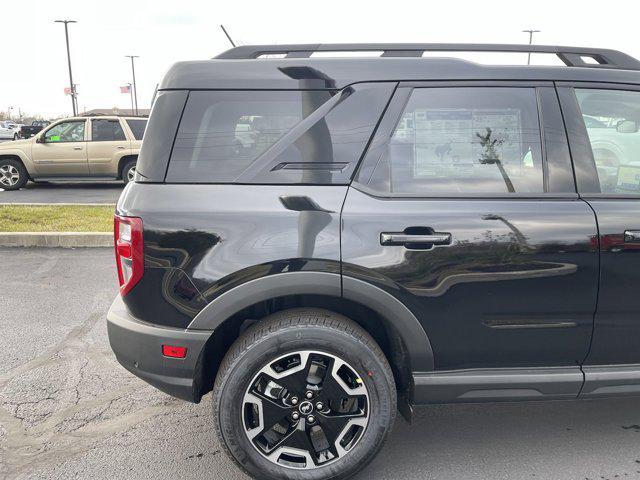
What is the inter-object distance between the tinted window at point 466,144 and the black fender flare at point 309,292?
19.7 inches

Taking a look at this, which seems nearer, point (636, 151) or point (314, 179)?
point (314, 179)

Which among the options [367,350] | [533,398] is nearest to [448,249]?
[367,350]

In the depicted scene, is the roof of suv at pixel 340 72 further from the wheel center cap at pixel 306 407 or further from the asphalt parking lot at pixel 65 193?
the asphalt parking lot at pixel 65 193

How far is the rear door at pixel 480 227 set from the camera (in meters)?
2.37

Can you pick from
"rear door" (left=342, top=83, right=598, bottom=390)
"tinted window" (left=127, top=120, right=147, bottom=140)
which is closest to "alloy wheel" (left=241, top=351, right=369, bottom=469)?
"rear door" (left=342, top=83, right=598, bottom=390)

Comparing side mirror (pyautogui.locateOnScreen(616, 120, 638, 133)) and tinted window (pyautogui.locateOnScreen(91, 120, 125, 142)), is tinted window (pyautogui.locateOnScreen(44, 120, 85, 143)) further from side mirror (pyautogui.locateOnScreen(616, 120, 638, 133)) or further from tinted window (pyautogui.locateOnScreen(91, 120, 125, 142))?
side mirror (pyautogui.locateOnScreen(616, 120, 638, 133))

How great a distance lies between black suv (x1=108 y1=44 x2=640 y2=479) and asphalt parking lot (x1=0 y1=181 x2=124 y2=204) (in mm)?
8926

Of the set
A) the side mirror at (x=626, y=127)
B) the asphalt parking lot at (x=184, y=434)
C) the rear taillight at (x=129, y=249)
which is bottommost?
the asphalt parking lot at (x=184, y=434)

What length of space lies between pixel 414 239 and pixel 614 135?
1.19 meters

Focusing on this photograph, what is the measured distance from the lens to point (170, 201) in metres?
2.40

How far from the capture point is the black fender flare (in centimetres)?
235

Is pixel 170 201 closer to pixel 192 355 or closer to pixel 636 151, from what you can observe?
pixel 192 355

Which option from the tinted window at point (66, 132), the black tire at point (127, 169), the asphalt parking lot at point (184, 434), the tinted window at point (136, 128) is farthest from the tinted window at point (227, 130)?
the tinted window at point (66, 132)

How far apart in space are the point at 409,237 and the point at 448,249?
180 millimetres
